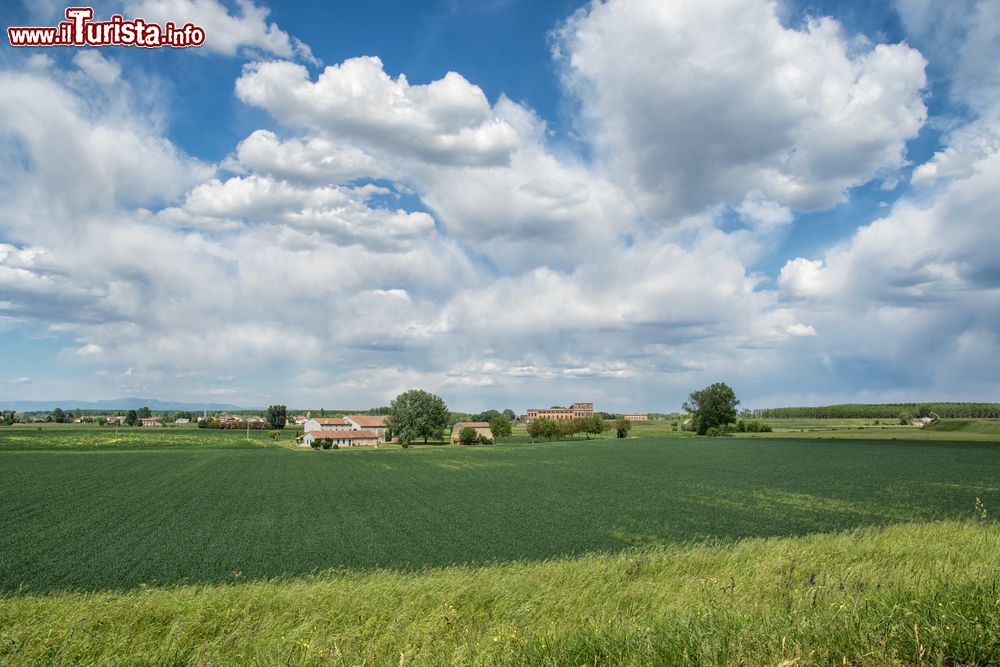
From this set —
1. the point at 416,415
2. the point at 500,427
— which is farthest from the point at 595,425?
the point at 416,415

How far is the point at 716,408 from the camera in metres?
145

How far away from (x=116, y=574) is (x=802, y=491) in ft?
141

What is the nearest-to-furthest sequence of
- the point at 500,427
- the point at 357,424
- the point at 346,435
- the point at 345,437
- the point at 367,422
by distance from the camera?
Answer: the point at 345,437 < the point at 346,435 < the point at 500,427 < the point at 357,424 < the point at 367,422

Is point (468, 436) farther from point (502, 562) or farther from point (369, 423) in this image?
point (502, 562)

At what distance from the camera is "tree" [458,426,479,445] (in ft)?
424

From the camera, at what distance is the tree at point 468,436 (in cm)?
12925

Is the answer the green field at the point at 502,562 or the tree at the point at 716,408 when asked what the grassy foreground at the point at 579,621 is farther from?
the tree at the point at 716,408

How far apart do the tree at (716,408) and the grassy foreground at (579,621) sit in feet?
461

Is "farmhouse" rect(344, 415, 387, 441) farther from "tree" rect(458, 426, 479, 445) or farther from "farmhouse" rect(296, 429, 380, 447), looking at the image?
"tree" rect(458, 426, 479, 445)

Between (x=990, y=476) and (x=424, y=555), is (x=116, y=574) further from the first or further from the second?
(x=990, y=476)

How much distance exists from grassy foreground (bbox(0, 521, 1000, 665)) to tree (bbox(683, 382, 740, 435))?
140 m

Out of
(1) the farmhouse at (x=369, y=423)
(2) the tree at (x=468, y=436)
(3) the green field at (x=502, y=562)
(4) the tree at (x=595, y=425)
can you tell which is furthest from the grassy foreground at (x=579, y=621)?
(4) the tree at (x=595, y=425)

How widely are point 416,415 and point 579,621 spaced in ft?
417

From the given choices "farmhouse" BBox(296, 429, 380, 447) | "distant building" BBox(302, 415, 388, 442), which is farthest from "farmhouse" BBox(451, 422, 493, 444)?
"distant building" BBox(302, 415, 388, 442)
